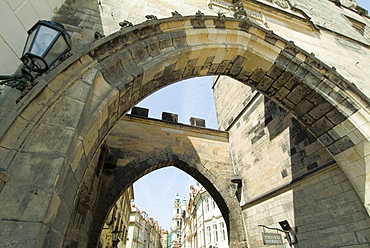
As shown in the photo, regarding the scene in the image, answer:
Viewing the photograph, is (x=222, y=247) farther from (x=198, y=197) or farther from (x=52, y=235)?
(x=52, y=235)

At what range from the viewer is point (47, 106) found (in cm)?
157

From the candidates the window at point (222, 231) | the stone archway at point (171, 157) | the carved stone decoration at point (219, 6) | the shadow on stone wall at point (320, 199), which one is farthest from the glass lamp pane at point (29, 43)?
the window at point (222, 231)

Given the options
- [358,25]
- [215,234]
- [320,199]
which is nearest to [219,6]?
[320,199]

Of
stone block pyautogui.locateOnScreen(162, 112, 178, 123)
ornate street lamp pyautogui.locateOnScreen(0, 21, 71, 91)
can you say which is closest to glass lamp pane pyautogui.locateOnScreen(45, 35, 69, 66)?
ornate street lamp pyautogui.locateOnScreen(0, 21, 71, 91)

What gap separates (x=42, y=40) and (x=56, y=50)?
17 cm

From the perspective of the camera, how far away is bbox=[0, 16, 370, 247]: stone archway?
4.17 feet

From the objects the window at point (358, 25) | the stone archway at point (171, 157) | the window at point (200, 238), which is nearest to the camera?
the stone archway at point (171, 157)

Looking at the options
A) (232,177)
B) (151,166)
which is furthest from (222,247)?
(151,166)

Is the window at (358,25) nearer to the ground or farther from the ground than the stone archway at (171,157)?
farther from the ground

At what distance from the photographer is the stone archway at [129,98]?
4.17 ft

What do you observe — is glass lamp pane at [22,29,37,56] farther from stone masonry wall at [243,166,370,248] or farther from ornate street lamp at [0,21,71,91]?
stone masonry wall at [243,166,370,248]

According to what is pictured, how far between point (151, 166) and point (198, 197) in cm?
1455

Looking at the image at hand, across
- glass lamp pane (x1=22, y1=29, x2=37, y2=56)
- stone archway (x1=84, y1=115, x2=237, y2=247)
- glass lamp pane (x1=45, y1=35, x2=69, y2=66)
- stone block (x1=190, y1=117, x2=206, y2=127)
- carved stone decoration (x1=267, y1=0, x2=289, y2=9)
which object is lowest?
glass lamp pane (x1=22, y1=29, x2=37, y2=56)

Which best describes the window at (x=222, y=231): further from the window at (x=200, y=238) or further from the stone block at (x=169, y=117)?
the stone block at (x=169, y=117)
